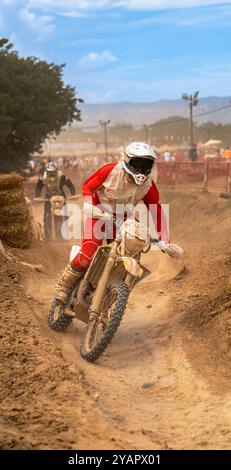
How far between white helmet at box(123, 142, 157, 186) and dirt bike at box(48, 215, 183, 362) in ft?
1.62

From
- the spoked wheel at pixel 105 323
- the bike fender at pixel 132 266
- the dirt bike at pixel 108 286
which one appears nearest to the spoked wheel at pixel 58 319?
the dirt bike at pixel 108 286

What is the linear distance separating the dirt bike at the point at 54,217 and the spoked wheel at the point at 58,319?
742 centimetres

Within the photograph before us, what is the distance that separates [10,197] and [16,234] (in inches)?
27.5

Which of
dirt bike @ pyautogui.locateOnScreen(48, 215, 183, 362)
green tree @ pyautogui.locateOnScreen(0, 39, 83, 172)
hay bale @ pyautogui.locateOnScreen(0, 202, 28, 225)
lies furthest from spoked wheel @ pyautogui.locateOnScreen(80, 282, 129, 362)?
green tree @ pyautogui.locateOnScreen(0, 39, 83, 172)

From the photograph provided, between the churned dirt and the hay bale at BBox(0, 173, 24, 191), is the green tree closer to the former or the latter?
the hay bale at BBox(0, 173, 24, 191)

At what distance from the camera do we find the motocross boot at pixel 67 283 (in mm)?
6570

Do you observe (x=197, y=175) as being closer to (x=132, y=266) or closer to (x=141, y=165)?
(x=141, y=165)

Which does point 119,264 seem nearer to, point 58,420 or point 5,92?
point 58,420

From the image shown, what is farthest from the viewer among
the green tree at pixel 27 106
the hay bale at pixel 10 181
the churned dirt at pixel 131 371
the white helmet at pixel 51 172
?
the green tree at pixel 27 106

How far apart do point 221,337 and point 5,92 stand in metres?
29.0

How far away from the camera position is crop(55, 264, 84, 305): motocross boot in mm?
6570

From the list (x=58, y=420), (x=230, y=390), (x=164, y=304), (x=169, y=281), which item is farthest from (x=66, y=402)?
(x=169, y=281)

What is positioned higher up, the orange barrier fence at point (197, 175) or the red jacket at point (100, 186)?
the orange barrier fence at point (197, 175)

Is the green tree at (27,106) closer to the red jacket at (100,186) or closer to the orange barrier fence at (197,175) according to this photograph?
the orange barrier fence at (197,175)
